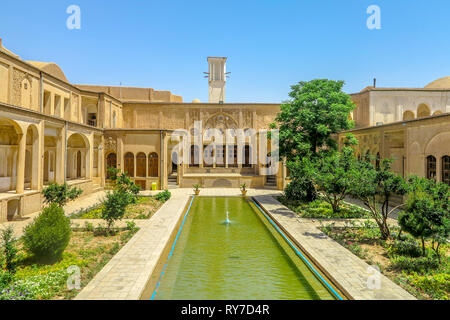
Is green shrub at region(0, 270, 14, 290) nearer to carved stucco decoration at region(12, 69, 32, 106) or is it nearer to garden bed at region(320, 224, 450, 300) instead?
garden bed at region(320, 224, 450, 300)

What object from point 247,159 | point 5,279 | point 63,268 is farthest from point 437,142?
point 5,279

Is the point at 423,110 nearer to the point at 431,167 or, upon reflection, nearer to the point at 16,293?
the point at 431,167

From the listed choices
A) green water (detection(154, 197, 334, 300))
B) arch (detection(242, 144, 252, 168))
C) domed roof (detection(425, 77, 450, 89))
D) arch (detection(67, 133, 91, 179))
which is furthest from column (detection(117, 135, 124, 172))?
domed roof (detection(425, 77, 450, 89))

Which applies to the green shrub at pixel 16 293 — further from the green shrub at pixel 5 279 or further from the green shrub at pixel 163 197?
the green shrub at pixel 163 197

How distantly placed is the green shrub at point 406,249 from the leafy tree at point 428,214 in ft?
1.35

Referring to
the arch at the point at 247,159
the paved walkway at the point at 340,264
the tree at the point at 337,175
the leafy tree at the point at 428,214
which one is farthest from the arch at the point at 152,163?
the leafy tree at the point at 428,214

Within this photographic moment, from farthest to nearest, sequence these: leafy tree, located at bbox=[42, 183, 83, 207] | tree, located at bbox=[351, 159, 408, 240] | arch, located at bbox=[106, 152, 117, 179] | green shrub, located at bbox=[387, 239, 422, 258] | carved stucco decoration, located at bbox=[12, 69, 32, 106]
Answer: arch, located at bbox=[106, 152, 117, 179], carved stucco decoration, located at bbox=[12, 69, 32, 106], leafy tree, located at bbox=[42, 183, 83, 207], tree, located at bbox=[351, 159, 408, 240], green shrub, located at bbox=[387, 239, 422, 258]

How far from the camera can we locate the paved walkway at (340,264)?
6453 millimetres

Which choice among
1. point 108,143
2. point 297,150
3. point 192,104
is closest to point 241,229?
point 297,150

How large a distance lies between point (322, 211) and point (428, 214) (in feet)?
25.2

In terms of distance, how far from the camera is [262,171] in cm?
2744

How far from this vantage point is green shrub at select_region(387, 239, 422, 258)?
8.95 metres

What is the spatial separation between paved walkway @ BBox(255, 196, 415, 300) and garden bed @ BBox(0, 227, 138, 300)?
6.17m

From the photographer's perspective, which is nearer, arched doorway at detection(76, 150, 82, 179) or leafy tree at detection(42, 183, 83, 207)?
leafy tree at detection(42, 183, 83, 207)
